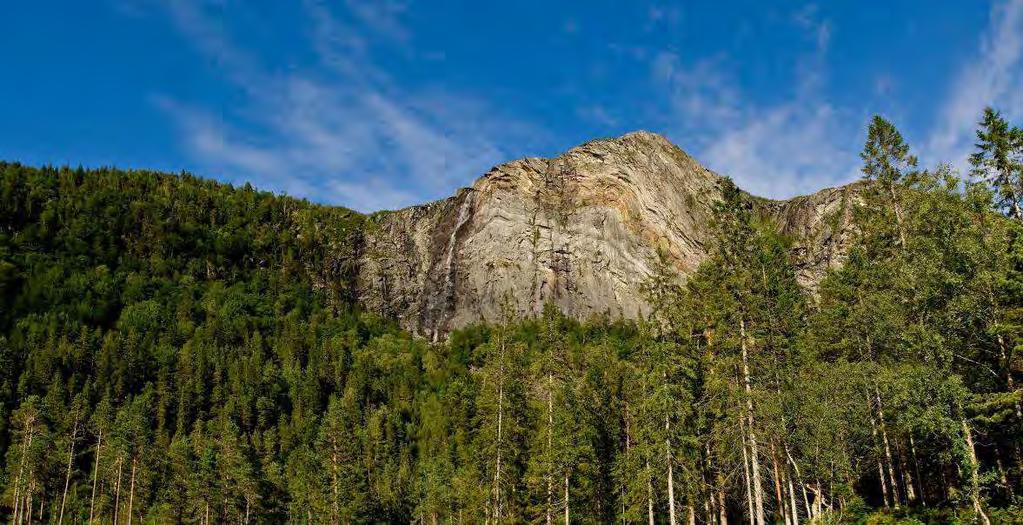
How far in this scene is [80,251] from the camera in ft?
558

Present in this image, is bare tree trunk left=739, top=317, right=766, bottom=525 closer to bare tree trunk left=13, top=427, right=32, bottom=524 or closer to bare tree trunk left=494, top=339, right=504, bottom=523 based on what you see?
bare tree trunk left=494, top=339, right=504, bottom=523

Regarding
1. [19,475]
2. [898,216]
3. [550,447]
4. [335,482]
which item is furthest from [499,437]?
[19,475]

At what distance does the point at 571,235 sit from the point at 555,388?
→ 4281 inches

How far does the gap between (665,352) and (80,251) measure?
176151 mm

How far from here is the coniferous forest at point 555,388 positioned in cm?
3278

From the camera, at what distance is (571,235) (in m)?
151

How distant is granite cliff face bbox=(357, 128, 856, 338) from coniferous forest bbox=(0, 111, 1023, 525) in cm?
824

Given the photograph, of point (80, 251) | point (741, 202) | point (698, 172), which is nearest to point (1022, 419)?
point (741, 202)

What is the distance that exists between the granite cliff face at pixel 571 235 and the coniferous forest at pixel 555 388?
8.24 meters

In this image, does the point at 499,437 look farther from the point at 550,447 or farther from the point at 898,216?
the point at 898,216

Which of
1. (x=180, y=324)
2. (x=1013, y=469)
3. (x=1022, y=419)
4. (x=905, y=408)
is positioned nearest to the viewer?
(x=1022, y=419)

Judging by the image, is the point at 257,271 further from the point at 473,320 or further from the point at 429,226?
the point at 473,320

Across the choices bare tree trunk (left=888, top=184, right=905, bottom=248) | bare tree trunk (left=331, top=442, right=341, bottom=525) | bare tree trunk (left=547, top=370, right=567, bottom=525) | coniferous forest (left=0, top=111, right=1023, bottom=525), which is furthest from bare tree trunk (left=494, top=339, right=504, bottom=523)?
bare tree trunk (left=888, top=184, right=905, bottom=248)

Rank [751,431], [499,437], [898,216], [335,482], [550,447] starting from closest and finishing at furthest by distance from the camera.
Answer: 1. [751,431]
2. [550,447]
3. [499,437]
4. [898,216]
5. [335,482]
